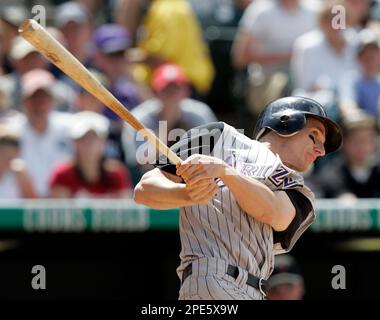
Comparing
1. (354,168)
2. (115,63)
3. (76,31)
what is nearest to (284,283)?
(354,168)

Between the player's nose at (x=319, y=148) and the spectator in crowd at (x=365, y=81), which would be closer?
the player's nose at (x=319, y=148)

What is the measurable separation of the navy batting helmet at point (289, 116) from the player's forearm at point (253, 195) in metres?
0.34

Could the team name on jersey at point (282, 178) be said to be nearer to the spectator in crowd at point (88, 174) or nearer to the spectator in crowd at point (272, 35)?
the spectator in crowd at point (88, 174)

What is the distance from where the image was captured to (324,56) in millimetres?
8523

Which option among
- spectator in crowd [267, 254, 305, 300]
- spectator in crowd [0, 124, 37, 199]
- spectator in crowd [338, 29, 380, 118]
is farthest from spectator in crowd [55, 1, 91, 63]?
spectator in crowd [267, 254, 305, 300]

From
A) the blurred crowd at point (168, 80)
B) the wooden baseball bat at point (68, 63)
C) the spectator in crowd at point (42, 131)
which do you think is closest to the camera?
the wooden baseball bat at point (68, 63)

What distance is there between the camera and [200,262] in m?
3.98

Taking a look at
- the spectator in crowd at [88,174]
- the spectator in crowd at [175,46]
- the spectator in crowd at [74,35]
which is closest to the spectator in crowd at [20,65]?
the spectator in crowd at [74,35]

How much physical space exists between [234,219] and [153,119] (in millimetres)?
3995

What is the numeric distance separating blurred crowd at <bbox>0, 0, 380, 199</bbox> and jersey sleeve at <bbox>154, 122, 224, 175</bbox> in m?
3.06

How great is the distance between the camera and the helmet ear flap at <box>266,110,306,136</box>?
4.09 meters

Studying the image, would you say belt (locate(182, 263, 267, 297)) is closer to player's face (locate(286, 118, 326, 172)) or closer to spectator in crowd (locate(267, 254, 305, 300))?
player's face (locate(286, 118, 326, 172))

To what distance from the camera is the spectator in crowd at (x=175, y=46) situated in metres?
8.94
